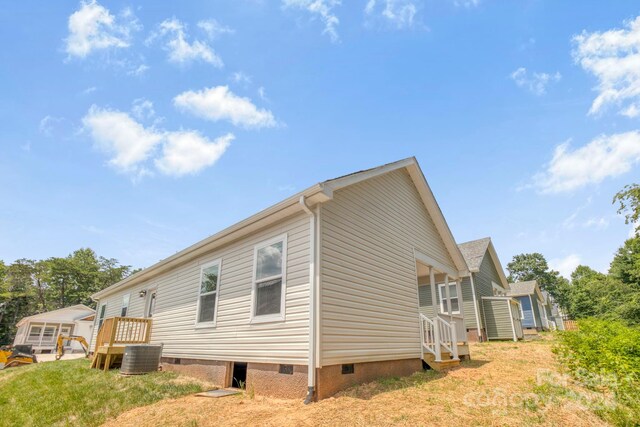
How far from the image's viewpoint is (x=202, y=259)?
9898 mm

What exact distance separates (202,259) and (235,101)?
4.82 metres

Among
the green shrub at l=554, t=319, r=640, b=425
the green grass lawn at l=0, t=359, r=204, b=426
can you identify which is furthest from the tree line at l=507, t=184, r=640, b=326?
the green grass lawn at l=0, t=359, r=204, b=426

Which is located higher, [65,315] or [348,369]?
[65,315]

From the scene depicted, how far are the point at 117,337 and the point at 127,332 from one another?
34 centimetres

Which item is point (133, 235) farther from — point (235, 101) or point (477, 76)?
point (477, 76)

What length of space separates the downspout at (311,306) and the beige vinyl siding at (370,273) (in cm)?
16

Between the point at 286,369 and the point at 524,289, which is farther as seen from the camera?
the point at 524,289

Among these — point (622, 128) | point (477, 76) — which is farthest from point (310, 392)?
point (622, 128)

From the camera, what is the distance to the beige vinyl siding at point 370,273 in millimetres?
6352

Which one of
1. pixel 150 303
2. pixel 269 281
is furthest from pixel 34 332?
pixel 269 281

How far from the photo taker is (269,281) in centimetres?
715

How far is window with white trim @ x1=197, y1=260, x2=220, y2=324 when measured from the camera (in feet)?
29.0

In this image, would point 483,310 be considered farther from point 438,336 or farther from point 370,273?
point 370,273

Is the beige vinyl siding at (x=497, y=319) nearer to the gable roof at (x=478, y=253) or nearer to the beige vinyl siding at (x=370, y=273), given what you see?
the gable roof at (x=478, y=253)
